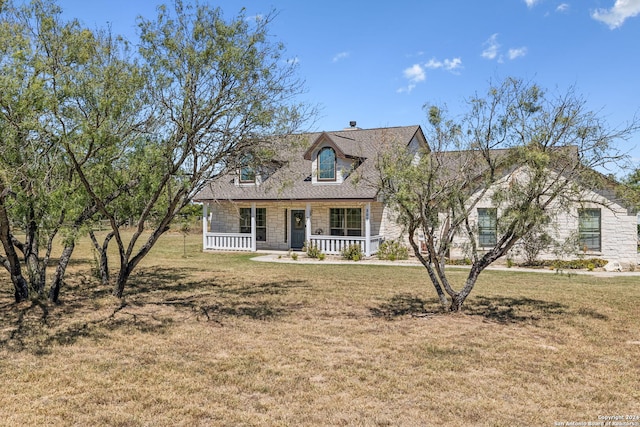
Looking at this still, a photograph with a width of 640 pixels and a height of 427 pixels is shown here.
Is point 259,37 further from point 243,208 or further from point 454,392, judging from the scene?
point 243,208

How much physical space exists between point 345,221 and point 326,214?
100 cm

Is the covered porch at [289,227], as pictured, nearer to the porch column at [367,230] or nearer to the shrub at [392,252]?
the porch column at [367,230]

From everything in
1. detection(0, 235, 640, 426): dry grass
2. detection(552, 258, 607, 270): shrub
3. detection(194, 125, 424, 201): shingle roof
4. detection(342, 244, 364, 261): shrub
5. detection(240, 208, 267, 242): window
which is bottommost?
detection(0, 235, 640, 426): dry grass

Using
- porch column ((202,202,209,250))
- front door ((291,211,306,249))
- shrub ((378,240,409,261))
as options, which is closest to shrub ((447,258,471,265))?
shrub ((378,240,409,261))

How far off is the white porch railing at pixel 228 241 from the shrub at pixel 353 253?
511cm

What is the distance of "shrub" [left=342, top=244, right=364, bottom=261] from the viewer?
65.5 feet

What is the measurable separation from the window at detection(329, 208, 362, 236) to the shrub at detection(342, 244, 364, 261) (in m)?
1.99

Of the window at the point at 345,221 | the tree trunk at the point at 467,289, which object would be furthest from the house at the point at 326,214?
the tree trunk at the point at 467,289

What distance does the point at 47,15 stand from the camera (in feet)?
29.1

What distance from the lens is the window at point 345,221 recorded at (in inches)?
891

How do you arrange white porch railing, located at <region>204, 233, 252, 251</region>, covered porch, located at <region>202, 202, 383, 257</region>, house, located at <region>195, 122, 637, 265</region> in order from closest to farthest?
house, located at <region>195, 122, 637, 265</region> < covered porch, located at <region>202, 202, 383, 257</region> < white porch railing, located at <region>204, 233, 252, 251</region>

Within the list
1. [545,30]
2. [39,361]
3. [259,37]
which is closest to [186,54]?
[259,37]

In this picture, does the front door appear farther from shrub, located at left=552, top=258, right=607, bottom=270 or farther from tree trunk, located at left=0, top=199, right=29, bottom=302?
tree trunk, located at left=0, top=199, right=29, bottom=302

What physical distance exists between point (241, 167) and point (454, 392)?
6.10 metres
